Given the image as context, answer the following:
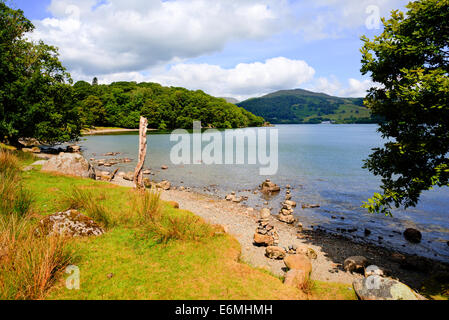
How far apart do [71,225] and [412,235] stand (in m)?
19.2

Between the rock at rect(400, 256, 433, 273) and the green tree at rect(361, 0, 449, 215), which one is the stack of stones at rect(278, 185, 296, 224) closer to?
the rock at rect(400, 256, 433, 273)

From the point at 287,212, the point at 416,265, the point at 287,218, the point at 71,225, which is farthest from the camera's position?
the point at 287,212

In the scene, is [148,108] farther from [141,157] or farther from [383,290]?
[383,290]

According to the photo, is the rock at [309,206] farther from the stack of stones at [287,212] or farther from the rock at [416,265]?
the rock at [416,265]

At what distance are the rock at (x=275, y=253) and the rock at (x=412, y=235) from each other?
371 inches

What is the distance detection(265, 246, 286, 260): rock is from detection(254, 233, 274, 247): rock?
87 cm

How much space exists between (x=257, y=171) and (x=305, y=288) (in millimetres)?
27462

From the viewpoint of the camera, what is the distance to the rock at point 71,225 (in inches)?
335

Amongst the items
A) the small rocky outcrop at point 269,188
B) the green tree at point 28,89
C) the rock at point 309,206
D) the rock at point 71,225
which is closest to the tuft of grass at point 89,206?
the rock at point 71,225

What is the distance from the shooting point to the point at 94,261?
7.46 meters

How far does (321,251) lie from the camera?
1292 cm

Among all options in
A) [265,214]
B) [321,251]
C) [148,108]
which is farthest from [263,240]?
[148,108]
